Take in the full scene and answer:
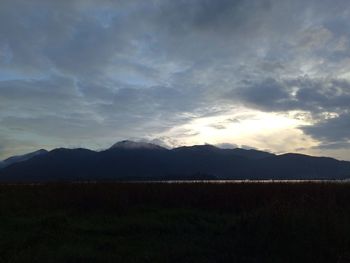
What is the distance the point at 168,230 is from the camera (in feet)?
52.2

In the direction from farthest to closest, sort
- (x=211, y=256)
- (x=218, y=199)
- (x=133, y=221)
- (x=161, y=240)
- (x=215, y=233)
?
(x=218, y=199) < (x=133, y=221) < (x=215, y=233) < (x=161, y=240) < (x=211, y=256)

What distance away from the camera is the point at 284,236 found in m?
11.5

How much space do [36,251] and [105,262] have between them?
2.32 m

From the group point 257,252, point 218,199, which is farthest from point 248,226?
point 218,199

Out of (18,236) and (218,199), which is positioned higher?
(218,199)

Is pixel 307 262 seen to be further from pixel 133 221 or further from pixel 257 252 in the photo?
pixel 133 221

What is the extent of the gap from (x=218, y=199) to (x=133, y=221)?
8096 millimetres

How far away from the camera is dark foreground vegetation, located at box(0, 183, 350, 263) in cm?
1093

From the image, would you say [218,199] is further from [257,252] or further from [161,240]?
[257,252]

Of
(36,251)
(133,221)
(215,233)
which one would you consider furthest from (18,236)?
(215,233)

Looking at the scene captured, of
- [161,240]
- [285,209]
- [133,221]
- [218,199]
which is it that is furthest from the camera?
[218,199]

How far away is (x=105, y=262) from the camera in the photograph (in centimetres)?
1058

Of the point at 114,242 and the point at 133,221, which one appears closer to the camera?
the point at 114,242

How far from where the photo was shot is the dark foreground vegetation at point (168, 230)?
35.9 ft
